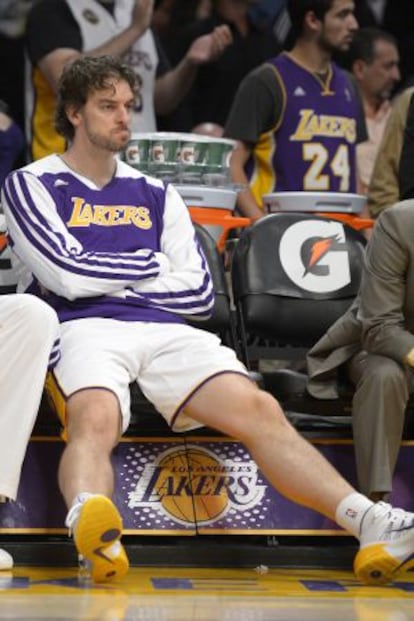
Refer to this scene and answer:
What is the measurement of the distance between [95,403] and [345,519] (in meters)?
0.87

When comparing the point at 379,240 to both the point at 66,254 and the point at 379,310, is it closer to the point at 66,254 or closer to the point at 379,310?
the point at 379,310

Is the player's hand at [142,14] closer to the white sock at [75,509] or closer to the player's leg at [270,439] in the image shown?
the player's leg at [270,439]

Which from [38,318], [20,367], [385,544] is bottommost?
[385,544]

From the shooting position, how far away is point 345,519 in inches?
207

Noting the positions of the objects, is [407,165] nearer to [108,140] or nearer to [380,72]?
[108,140]

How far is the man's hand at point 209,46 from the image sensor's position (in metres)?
8.27

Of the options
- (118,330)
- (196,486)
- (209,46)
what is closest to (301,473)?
(196,486)

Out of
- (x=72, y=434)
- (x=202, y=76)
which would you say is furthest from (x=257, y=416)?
(x=202, y=76)

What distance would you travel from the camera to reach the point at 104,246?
19.2 ft

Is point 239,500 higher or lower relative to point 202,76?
lower

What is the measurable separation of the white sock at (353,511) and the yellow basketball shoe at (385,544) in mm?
21

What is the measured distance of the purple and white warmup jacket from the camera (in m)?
5.70

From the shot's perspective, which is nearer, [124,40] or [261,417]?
[261,417]

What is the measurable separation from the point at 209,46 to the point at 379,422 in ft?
10.4
